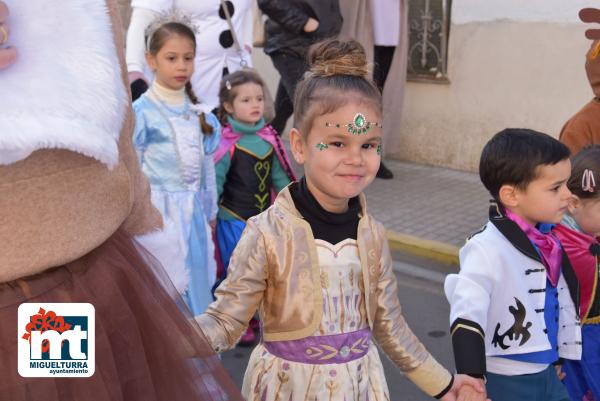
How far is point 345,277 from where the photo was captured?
2672 mm

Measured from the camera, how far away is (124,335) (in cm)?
203

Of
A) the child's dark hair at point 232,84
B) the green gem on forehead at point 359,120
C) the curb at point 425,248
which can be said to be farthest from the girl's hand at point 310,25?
the green gem on forehead at point 359,120

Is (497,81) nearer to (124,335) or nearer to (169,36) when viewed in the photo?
(169,36)

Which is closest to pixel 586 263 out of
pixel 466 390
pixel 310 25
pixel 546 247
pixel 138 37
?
pixel 546 247

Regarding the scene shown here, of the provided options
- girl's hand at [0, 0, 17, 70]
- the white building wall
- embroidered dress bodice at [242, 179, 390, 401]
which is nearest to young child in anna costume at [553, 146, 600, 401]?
embroidered dress bodice at [242, 179, 390, 401]

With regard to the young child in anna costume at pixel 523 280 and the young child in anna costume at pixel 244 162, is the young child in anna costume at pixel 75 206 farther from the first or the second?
the young child in anna costume at pixel 244 162

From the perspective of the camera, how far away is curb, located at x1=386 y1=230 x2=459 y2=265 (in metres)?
6.45

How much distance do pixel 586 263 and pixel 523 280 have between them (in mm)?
363

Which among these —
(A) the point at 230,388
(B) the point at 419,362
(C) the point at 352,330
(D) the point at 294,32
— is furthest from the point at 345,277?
(D) the point at 294,32

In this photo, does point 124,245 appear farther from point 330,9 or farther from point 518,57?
point 518,57

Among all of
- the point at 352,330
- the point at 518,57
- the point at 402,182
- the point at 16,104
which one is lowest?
the point at 402,182

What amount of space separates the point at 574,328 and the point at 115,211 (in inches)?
68.1

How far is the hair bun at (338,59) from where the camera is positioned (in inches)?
106

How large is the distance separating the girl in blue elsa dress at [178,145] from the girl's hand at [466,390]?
2.13 metres
